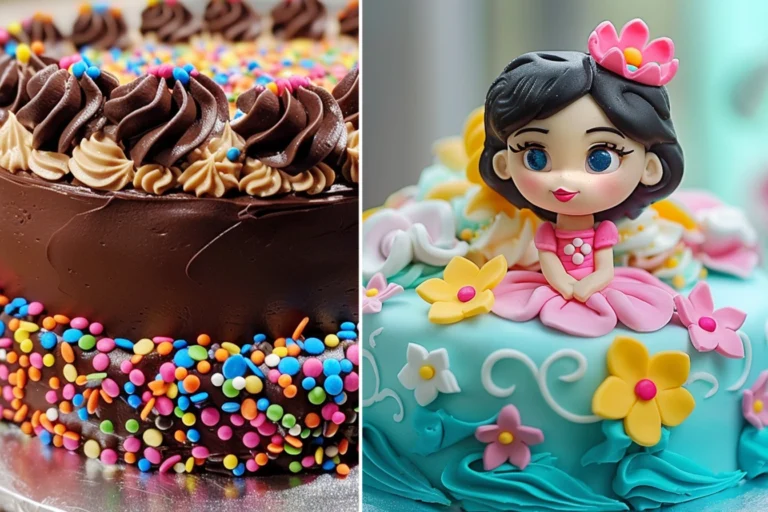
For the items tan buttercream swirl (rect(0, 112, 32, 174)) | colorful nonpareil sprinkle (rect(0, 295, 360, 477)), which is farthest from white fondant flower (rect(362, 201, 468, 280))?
tan buttercream swirl (rect(0, 112, 32, 174))

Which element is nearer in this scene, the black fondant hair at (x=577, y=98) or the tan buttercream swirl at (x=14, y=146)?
the black fondant hair at (x=577, y=98)

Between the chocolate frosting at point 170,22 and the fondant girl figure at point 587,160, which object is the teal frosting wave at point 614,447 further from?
the chocolate frosting at point 170,22

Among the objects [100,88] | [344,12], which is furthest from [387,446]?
[344,12]

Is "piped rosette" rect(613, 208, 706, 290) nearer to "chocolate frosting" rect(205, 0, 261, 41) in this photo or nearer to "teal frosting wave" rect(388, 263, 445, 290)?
"teal frosting wave" rect(388, 263, 445, 290)

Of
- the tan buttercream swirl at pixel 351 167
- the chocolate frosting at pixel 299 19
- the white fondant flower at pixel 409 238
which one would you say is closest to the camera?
the tan buttercream swirl at pixel 351 167

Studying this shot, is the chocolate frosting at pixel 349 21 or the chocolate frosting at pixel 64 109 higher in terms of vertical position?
the chocolate frosting at pixel 349 21

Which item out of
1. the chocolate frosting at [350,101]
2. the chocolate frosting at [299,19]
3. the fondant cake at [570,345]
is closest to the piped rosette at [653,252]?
the fondant cake at [570,345]
